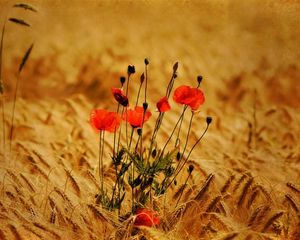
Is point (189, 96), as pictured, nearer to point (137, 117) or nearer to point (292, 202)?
point (137, 117)

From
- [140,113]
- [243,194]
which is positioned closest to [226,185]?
[243,194]

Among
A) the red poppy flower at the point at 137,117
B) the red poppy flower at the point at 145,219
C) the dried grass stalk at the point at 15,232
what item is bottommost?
the dried grass stalk at the point at 15,232

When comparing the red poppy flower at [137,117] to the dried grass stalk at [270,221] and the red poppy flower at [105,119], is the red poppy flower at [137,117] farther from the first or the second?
the dried grass stalk at [270,221]

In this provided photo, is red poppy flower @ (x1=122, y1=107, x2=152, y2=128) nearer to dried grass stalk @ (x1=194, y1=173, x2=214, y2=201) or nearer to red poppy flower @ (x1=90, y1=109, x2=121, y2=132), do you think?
red poppy flower @ (x1=90, y1=109, x2=121, y2=132)

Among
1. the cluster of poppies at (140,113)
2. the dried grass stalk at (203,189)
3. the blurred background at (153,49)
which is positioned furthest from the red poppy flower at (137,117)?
the blurred background at (153,49)

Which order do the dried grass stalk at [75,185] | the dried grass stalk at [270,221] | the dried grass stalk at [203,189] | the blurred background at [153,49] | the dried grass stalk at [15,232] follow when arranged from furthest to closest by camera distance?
the blurred background at [153,49] → the dried grass stalk at [75,185] → the dried grass stalk at [203,189] → the dried grass stalk at [270,221] → the dried grass stalk at [15,232]

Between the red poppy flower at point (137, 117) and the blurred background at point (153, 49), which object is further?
the blurred background at point (153, 49)
